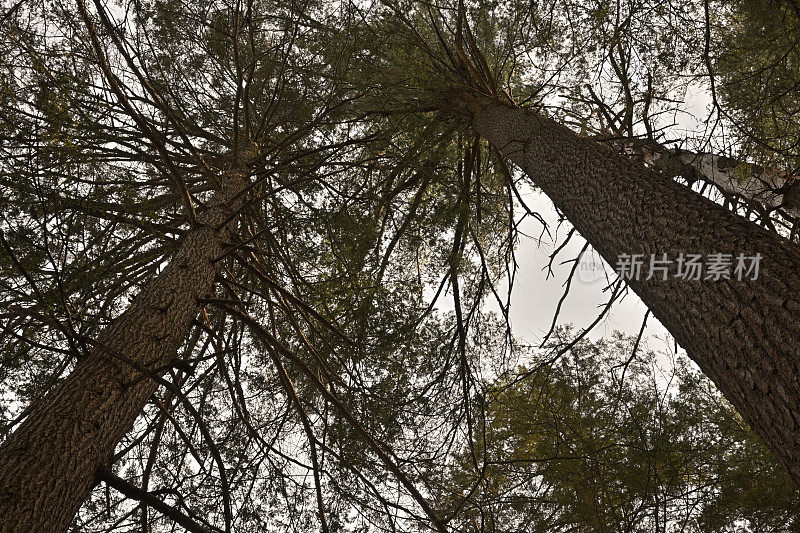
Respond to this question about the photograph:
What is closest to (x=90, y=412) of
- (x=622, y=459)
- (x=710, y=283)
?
(x=710, y=283)

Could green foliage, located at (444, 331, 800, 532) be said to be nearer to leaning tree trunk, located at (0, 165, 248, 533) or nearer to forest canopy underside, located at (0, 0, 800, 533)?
forest canopy underside, located at (0, 0, 800, 533)

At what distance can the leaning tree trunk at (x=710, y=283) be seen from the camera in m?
1.60

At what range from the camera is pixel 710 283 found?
6.52 feet

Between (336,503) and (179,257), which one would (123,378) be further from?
(336,503)

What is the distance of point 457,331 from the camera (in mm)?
4945

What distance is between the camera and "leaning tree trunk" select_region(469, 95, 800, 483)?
1598 mm

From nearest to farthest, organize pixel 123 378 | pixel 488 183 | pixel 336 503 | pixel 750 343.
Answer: pixel 750 343 < pixel 123 378 < pixel 336 503 < pixel 488 183

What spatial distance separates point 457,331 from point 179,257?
9.20 feet

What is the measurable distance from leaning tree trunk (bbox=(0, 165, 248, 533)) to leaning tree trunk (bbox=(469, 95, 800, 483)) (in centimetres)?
217

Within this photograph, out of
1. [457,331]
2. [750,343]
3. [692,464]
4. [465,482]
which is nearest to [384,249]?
[457,331]

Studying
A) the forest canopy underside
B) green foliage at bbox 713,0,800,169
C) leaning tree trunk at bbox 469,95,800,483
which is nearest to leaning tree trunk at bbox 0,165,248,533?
the forest canopy underside

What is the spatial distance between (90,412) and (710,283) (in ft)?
8.37

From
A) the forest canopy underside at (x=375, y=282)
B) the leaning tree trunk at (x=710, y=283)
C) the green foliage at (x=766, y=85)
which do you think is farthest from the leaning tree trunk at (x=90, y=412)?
the green foliage at (x=766, y=85)

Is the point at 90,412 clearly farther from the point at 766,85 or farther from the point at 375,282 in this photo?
the point at 766,85
